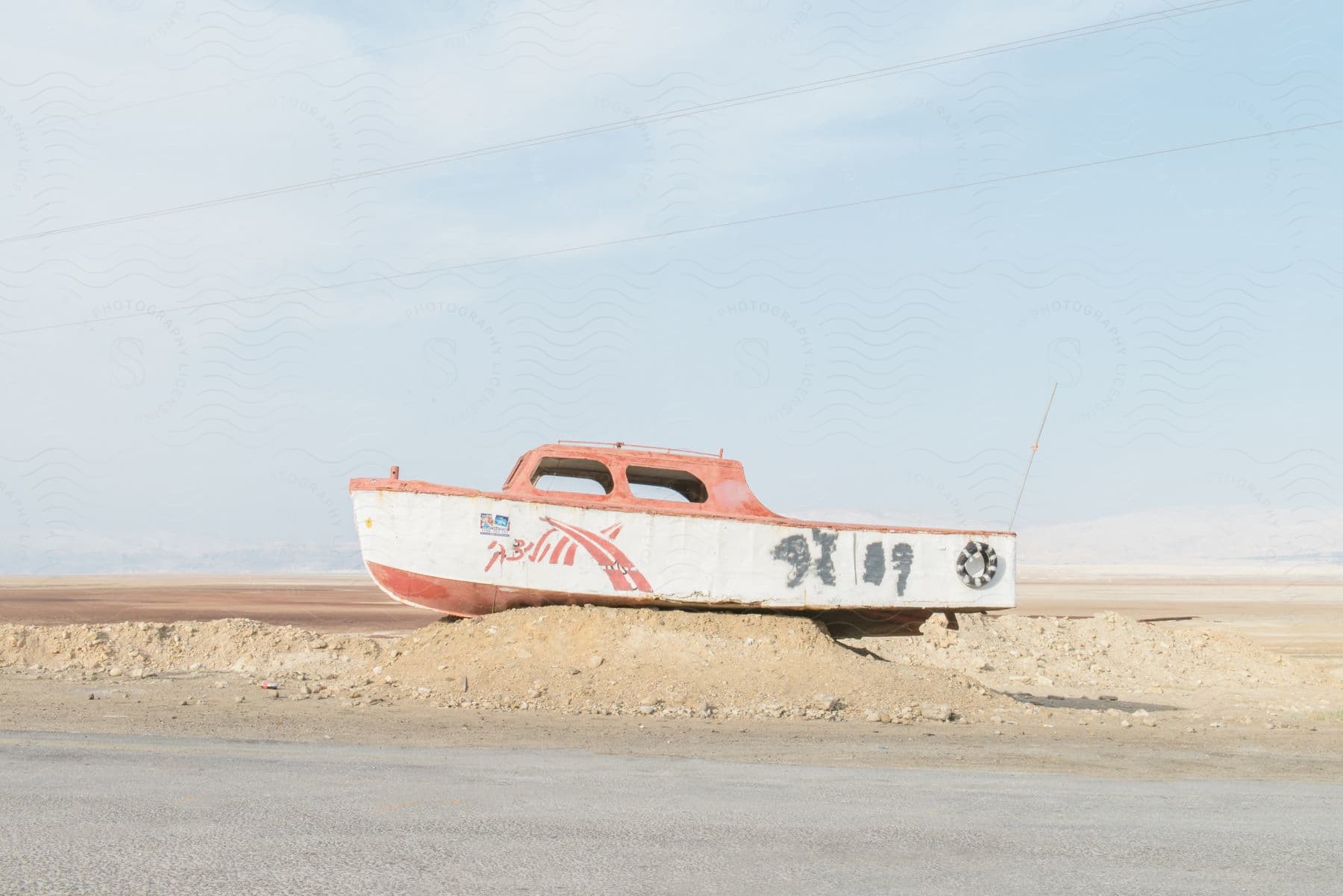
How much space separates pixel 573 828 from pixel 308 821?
6.08ft

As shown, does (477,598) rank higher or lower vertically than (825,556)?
lower

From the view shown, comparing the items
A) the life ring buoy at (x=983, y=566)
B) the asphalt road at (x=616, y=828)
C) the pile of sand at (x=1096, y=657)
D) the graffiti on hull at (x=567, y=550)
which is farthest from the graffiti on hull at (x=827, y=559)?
the asphalt road at (x=616, y=828)

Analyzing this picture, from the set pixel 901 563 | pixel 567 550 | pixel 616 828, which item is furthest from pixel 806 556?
pixel 616 828

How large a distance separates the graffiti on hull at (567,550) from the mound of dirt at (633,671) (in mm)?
744

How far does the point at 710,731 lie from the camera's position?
13.5 metres

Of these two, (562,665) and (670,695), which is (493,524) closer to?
(562,665)

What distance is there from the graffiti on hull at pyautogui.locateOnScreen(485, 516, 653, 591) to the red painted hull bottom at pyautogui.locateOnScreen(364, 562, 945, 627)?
0.42m

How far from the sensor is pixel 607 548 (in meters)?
17.4

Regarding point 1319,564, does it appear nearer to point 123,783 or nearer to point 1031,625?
point 1031,625

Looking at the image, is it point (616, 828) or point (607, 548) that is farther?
point (607, 548)

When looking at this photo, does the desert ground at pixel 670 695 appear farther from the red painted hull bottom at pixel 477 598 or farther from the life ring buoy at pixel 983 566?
the life ring buoy at pixel 983 566

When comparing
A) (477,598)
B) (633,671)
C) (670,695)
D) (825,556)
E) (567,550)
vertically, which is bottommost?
(670,695)

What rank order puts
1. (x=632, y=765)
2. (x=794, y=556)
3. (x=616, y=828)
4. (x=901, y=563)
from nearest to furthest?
(x=616, y=828)
(x=632, y=765)
(x=794, y=556)
(x=901, y=563)

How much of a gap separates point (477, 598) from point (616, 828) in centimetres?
1033
